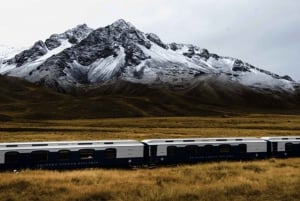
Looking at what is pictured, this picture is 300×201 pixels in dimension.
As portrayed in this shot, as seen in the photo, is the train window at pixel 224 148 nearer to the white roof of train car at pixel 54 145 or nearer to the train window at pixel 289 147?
the train window at pixel 289 147

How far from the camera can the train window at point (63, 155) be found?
131ft

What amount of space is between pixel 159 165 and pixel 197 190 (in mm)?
17213

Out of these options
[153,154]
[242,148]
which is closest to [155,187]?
[153,154]

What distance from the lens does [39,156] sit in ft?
129

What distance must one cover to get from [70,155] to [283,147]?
85.7ft

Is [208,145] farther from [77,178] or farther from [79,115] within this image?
[79,115]

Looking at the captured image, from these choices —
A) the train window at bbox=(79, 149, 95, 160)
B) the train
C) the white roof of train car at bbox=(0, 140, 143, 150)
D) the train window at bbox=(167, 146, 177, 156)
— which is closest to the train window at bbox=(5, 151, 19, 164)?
the train

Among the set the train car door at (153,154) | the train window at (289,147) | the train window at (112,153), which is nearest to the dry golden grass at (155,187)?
the train window at (112,153)

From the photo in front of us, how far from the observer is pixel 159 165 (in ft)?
145

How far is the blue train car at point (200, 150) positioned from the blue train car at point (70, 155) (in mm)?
1817

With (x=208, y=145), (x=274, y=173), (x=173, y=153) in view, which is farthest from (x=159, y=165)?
(x=274, y=173)

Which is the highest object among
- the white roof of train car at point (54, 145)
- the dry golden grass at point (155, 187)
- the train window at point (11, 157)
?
the white roof of train car at point (54, 145)

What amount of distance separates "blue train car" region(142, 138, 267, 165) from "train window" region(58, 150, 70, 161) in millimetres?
7747

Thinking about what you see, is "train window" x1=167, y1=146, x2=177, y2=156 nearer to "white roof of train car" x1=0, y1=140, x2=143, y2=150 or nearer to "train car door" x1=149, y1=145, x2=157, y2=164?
"train car door" x1=149, y1=145, x2=157, y2=164
